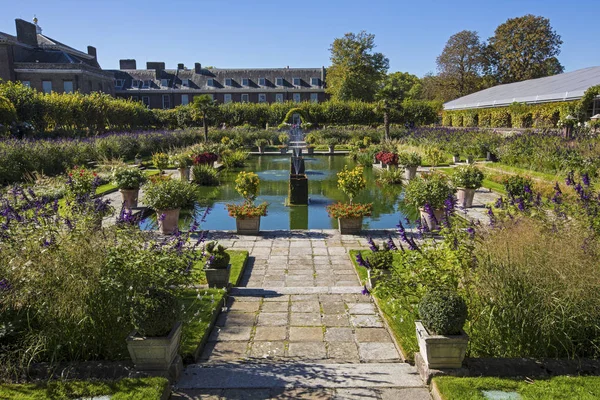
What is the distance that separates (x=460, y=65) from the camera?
1833 inches

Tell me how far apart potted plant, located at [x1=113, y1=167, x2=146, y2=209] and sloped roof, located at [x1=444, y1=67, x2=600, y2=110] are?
78.0ft

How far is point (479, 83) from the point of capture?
46.5 meters

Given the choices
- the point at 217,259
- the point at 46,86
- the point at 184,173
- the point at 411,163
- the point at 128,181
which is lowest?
the point at 217,259

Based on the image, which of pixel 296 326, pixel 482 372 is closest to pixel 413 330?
pixel 482 372

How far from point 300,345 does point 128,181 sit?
272 inches

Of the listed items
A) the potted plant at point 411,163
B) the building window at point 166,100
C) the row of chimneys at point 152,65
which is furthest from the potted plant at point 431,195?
the row of chimneys at point 152,65

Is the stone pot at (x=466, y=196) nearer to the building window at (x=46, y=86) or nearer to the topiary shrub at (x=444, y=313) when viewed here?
the topiary shrub at (x=444, y=313)

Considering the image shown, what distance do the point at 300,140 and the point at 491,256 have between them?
92.1 ft

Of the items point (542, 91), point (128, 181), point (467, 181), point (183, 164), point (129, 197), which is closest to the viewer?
point (128, 181)

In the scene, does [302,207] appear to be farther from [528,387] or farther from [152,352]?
[528,387]

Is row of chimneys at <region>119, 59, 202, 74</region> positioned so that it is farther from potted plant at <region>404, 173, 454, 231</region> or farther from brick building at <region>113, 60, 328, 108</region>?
potted plant at <region>404, 173, 454, 231</region>

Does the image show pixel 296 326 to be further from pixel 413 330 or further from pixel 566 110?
pixel 566 110

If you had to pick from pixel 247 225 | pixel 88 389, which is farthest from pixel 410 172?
pixel 88 389

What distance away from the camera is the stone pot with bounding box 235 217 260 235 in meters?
8.13
